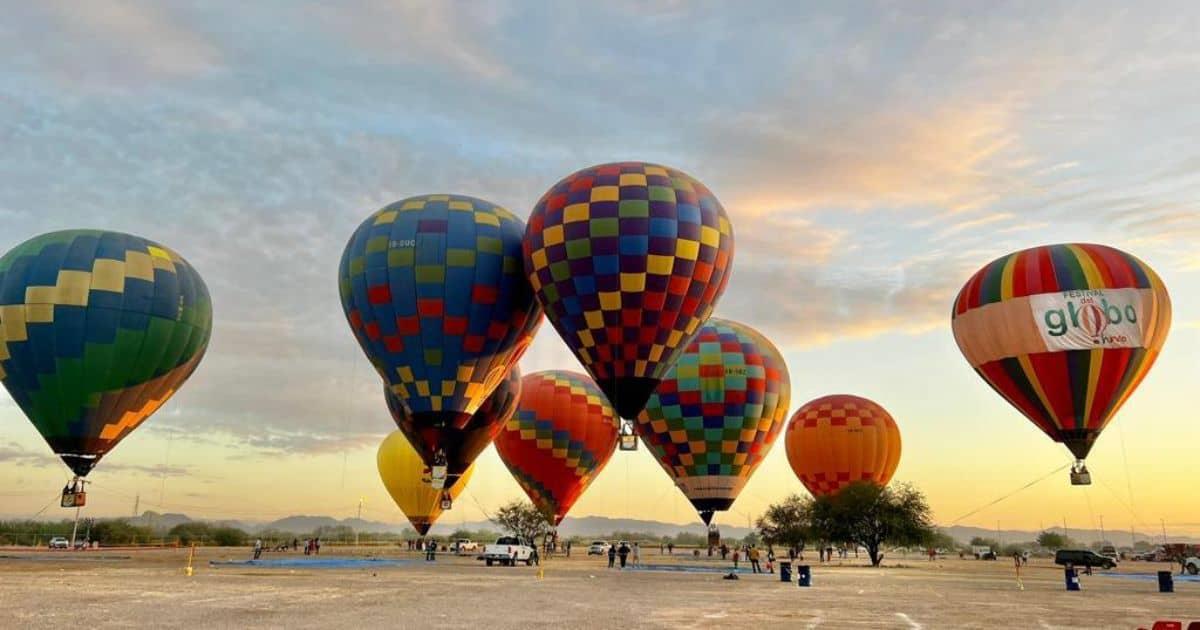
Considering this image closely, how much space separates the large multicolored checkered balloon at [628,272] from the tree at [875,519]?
990 inches

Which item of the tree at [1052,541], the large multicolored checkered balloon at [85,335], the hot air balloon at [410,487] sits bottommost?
the tree at [1052,541]

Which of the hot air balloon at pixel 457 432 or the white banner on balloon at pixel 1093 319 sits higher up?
the white banner on balloon at pixel 1093 319

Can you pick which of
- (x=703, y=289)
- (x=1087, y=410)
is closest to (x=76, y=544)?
(x=703, y=289)

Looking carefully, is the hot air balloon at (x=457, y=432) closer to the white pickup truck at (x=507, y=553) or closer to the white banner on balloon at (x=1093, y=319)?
the white pickup truck at (x=507, y=553)

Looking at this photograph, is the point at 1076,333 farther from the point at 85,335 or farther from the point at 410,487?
the point at 410,487

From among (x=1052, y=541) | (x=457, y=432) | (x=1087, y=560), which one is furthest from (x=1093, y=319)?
(x=1052, y=541)

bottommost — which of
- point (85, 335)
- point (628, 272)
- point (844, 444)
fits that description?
point (844, 444)

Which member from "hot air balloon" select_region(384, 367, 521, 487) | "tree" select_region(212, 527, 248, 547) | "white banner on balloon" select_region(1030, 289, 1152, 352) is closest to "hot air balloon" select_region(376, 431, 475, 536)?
"hot air balloon" select_region(384, 367, 521, 487)

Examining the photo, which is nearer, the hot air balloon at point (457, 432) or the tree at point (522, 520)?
the hot air balloon at point (457, 432)

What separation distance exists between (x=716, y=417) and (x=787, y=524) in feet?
77.2

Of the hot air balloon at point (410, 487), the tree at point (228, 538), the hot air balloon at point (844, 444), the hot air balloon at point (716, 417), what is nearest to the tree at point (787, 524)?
the hot air balloon at point (844, 444)

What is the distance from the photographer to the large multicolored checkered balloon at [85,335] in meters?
30.2

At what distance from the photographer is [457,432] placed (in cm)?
3077

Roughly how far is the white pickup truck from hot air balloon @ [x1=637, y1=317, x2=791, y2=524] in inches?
324
